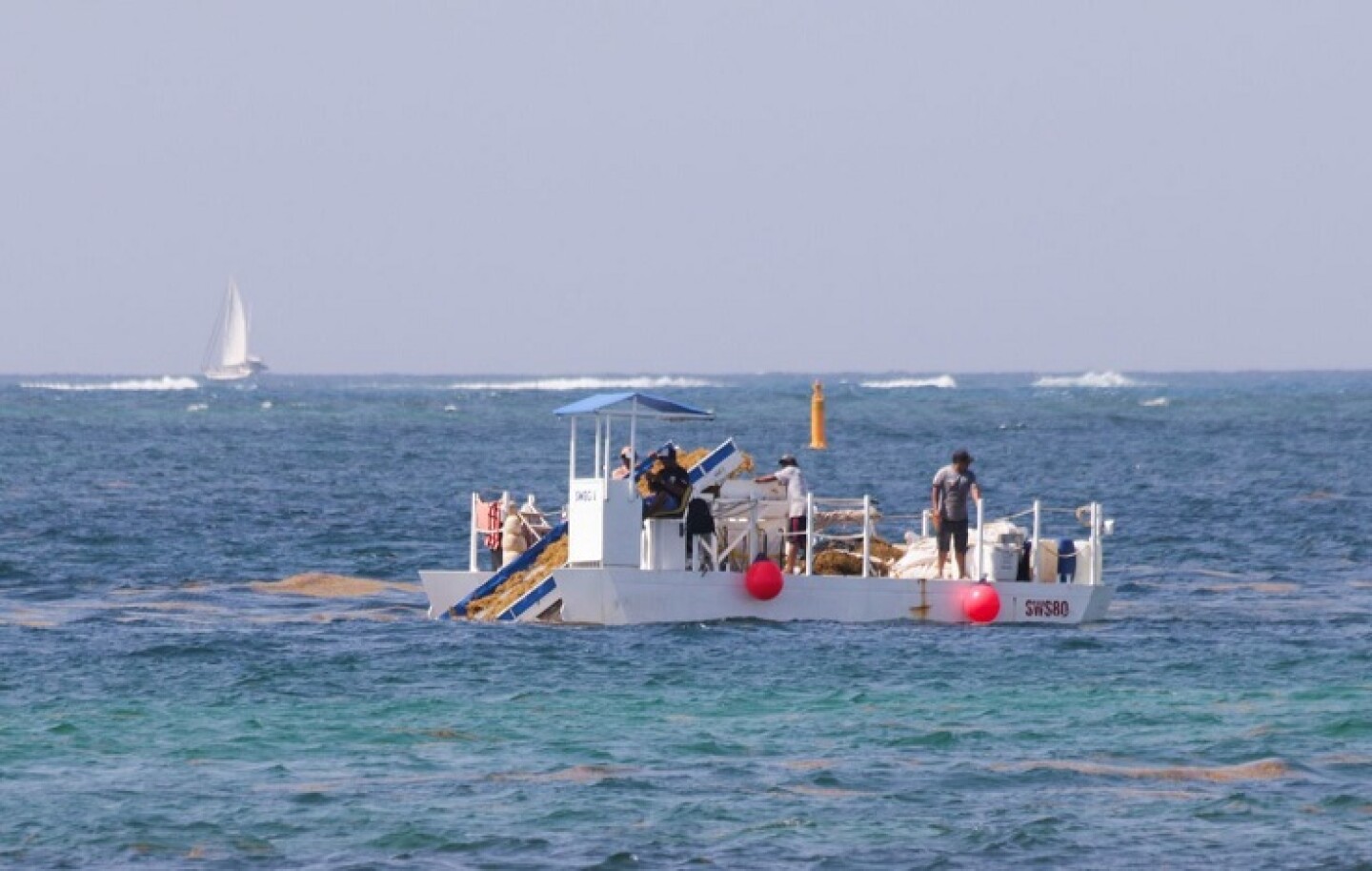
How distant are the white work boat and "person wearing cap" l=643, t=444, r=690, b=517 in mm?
175

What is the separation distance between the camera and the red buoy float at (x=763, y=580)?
2862 centimetres

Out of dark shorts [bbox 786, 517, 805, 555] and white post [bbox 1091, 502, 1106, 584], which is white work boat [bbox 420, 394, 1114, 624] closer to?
white post [bbox 1091, 502, 1106, 584]

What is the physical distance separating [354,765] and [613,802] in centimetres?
270

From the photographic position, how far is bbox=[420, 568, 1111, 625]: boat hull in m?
28.6

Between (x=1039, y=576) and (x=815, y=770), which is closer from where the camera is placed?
(x=815, y=770)

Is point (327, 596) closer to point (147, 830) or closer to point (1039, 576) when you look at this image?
point (1039, 576)

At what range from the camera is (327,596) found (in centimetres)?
3519

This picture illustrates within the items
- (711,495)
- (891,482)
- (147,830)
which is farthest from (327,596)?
(891,482)

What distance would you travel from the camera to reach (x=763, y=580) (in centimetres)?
2861

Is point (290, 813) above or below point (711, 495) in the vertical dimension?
below

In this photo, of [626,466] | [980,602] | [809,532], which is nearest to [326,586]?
[626,466]

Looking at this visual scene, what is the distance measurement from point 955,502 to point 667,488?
362 centimetres

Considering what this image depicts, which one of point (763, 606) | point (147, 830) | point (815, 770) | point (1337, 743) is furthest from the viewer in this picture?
point (763, 606)

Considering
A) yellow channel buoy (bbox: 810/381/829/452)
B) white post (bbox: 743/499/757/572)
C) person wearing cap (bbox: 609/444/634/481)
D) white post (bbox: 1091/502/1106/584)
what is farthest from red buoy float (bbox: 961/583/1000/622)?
yellow channel buoy (bbox: 810/381/829/452)
